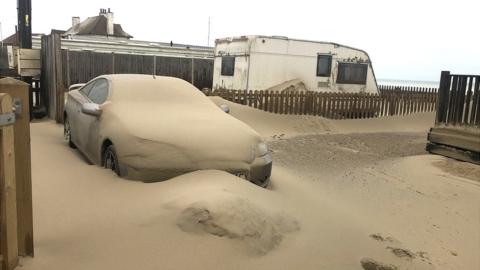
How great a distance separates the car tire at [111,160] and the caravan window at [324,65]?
42.5 ft

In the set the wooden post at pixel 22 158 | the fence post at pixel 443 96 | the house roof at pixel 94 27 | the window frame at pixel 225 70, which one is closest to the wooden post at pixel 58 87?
the window frame at pixel 225 70

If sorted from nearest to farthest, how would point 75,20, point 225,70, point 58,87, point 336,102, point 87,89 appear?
1. point 87,89
2. point 58,87
3. point 336,102
4. point 225,70
5. point 75,20

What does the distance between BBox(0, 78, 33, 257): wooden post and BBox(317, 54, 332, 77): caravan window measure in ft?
50.2

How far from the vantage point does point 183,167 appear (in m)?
5.06

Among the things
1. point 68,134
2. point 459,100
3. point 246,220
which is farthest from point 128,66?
point 246,220

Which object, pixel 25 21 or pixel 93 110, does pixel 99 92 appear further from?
pixel 25 21

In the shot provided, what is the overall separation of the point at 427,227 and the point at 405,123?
39.4ft

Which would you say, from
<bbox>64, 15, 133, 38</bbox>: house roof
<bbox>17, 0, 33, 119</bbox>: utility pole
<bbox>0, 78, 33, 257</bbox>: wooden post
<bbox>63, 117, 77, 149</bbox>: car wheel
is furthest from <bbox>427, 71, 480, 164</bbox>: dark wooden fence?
<bbox>64, 15, 133, 38</bbox>: house roof

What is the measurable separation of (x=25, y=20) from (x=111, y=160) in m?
7.88

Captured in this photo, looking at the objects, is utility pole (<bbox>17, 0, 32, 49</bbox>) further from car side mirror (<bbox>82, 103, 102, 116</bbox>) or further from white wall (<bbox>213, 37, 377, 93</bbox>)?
white wall (<bbox>213, 37, 377, 93</bbox>)

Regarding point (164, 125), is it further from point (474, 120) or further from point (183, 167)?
point (474, 120)

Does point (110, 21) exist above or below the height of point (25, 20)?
above

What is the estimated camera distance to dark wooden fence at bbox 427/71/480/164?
939 cm

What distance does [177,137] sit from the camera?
5.29m
